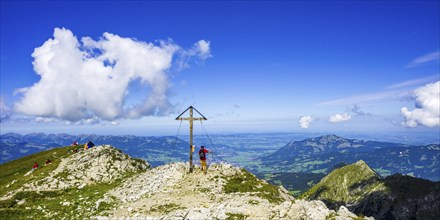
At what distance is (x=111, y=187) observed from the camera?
47.6 metres

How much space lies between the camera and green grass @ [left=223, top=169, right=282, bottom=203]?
1548 inches

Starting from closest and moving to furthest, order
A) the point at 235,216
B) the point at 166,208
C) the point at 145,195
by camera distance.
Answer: the point at 235,216, the point at 166,208, the point at 145,195

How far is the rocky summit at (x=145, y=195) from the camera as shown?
29.8m

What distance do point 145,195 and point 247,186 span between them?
13.8 m

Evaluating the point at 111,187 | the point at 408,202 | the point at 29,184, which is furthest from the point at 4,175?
the point at 408,202

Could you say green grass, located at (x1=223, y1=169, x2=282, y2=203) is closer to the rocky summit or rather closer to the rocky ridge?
the rocky summit

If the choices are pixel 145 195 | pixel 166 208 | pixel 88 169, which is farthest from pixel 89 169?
pixel 166 208

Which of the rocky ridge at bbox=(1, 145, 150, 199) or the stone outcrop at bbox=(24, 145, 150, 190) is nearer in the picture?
the rocky ridge at bbox=(1, 145, 150, 199)

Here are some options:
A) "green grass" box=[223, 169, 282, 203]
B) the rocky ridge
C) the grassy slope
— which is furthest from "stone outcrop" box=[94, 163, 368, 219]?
the rocky ridge

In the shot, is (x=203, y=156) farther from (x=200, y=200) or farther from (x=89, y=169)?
(x=89, y=169)

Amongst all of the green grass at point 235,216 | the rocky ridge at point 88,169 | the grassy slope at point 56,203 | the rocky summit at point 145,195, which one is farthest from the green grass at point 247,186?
the rocky ridge at point 88,169

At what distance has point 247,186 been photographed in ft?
135

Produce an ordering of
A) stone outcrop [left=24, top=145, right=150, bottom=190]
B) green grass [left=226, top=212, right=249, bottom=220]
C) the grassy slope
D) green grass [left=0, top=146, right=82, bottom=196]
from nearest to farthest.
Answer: green grass [left=226, top=212, right=249, bottom=220] → the grassy slope → stone outcrop [left=24, top=145, right=150, bottom=190] → green grass [left=0, top=146, right=82, bottom=196]

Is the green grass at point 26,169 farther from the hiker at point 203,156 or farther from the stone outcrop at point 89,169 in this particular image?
the hiker at point 203,156
